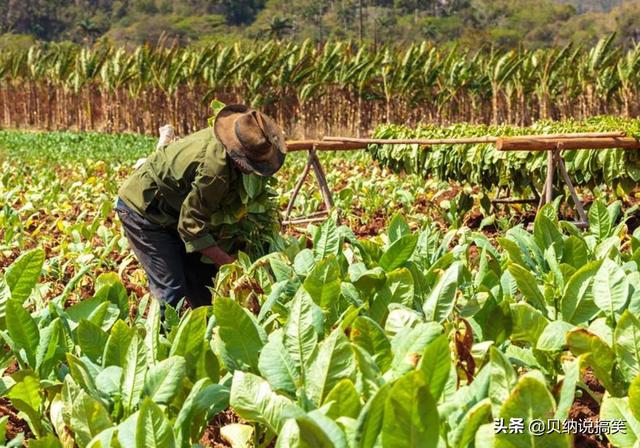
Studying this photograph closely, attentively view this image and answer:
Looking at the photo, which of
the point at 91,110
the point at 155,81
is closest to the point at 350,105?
the point at 155,81

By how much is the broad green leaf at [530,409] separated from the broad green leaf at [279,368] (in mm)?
565

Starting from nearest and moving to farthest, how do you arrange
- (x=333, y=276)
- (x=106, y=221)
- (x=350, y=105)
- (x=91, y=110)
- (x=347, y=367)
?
(x=347, y=367)
(x=333, y=276)
(x=106, y=221)
(x=350, y=105)
(x=91, y=110)

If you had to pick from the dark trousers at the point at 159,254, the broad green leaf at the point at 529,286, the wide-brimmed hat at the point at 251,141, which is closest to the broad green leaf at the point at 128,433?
the broad green leaf at the point at 529,286

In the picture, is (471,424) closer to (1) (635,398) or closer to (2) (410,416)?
(2) (410,416)

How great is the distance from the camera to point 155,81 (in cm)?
3081

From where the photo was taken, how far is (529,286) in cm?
256

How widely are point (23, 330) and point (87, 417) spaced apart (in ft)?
1.86

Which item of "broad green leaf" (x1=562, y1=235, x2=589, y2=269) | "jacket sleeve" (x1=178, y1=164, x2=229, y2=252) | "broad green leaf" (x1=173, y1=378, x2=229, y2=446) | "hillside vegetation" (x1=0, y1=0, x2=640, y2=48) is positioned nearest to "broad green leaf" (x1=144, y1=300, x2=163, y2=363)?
"broad green leaf" (x1=173, y1=378, x2=229, y2=446)

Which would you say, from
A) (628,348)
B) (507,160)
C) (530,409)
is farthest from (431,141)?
(530,409)

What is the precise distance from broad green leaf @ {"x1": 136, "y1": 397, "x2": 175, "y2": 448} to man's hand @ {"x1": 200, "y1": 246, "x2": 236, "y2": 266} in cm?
250

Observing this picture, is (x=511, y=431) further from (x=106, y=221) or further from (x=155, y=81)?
(x=155, y=81)

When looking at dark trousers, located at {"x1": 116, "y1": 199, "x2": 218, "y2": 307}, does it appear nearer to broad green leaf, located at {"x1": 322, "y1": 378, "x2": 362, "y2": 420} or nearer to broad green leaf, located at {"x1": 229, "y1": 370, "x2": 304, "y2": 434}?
broad green leaf, located at {"x1": 229, "y1": 370, "x2": 304, "y2": 434}

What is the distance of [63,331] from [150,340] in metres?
0.30

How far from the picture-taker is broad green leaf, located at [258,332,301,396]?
6.49 feet
